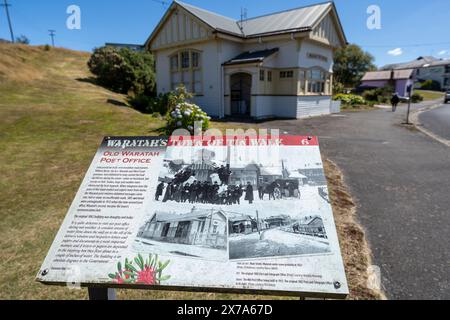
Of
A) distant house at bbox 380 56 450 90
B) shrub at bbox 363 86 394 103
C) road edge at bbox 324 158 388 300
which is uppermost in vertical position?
distant house at bbox 380 56 450 90

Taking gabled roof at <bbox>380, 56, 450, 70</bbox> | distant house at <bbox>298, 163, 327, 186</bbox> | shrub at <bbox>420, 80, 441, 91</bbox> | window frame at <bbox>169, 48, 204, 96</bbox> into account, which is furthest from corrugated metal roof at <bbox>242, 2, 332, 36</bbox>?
gabled roof at <bbox>380, 56, 450, 70</bbox>

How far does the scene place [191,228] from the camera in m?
2.21

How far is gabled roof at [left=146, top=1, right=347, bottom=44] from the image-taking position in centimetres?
1700

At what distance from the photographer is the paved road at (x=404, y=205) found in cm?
327

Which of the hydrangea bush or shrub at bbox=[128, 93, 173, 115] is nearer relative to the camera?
the hydrangea bush

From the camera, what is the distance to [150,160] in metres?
2.71

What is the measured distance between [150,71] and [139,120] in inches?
606

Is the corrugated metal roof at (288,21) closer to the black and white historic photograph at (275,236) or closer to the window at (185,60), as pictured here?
the window at (185,60)

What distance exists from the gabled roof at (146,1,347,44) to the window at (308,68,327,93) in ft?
10.2

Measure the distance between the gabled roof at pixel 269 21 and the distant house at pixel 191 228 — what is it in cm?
1634

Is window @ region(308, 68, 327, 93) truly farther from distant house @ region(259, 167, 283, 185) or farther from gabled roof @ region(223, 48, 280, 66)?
distant house @ region(259, 167, 283, 185)
